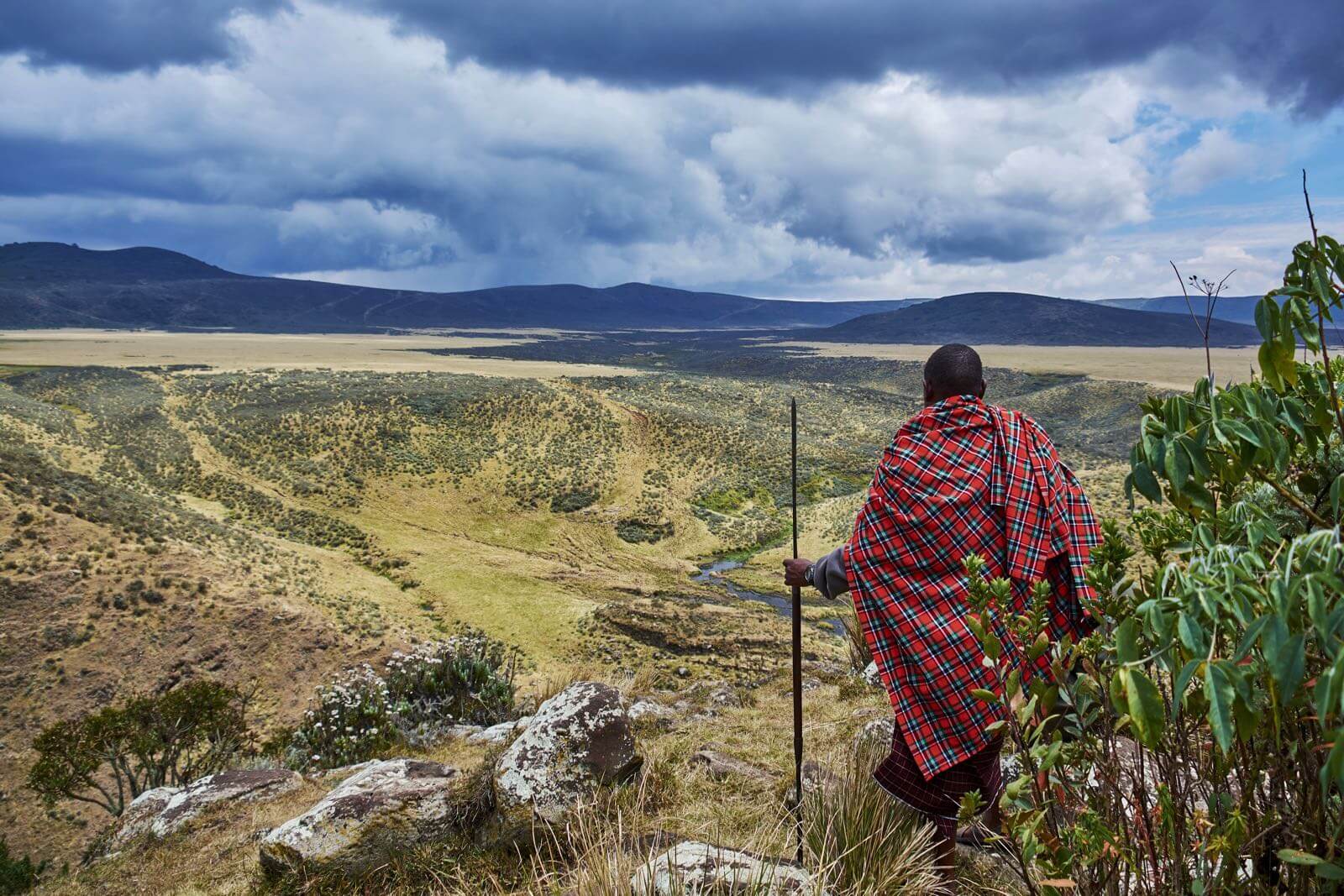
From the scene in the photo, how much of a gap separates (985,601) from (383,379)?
209 ft

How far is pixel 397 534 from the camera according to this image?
30.4m

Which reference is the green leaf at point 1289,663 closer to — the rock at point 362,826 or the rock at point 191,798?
the rock at point 362,826

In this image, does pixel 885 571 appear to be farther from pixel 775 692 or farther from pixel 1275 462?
pixel 775 692

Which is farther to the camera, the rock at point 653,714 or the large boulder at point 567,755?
the rock at point 653,714

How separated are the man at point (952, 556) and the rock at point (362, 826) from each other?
309 cm

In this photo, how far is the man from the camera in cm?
282

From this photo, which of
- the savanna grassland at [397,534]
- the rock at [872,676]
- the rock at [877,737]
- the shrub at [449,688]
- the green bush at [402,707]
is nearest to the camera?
the rock at [877,737]

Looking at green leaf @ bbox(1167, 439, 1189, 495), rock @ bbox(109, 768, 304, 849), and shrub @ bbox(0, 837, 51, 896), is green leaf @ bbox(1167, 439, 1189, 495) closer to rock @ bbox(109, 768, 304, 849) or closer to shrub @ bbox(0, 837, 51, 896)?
rock @ bbox(109, 768, 304, 849)

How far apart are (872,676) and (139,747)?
34.6ft

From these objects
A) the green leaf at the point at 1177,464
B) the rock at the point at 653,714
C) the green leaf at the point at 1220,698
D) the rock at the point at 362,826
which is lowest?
the rock at the point at 653,714

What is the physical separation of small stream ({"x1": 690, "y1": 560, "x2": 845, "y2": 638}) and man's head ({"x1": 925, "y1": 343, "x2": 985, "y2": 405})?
2065cm

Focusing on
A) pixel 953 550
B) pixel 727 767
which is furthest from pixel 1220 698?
pixel 727 767

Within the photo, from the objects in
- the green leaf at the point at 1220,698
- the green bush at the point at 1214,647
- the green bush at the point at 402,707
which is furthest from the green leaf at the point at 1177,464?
the green bush at the point at 402,707

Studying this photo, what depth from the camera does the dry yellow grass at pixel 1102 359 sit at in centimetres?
10431
